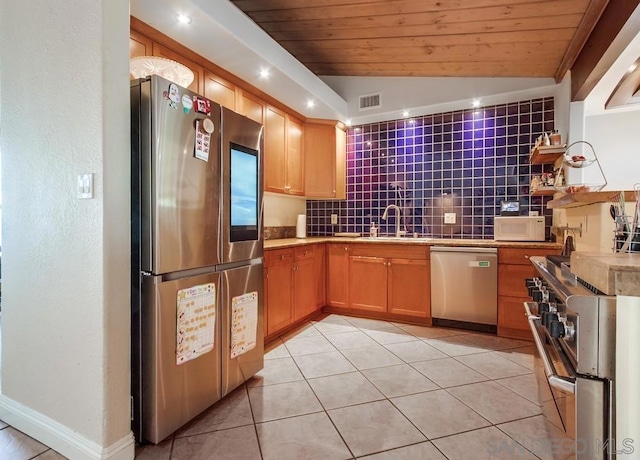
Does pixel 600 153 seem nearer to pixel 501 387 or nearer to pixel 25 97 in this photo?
pixel 501 387

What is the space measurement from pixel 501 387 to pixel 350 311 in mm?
1867

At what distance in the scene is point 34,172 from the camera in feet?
5.55

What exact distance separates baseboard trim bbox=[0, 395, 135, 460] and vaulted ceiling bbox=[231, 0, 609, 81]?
313cm

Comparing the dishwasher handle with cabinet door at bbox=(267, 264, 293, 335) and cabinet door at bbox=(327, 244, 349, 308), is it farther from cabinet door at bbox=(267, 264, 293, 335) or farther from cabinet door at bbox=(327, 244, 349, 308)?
cabinet door at bbox=(267, 264, 293, 335)

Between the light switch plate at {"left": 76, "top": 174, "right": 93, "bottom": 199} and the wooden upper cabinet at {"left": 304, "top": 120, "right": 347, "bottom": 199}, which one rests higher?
the wooden upper cabinet at {"left": 304, "top": 120, "right": 347, "bottom": 199}

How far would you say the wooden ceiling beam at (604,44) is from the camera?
1883mm

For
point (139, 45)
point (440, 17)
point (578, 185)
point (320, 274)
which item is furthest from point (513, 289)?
point (139, 45)

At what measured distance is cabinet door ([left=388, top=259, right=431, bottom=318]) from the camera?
11.3ft

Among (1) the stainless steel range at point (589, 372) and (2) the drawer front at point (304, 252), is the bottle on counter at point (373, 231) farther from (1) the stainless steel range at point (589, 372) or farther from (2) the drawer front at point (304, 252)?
(1) the stainless steel range at point (589, 372)

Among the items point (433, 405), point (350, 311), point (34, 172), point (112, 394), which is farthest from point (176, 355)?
point (350, 311)

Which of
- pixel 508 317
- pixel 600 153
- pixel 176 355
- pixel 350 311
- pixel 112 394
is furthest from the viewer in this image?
pixel 350 311

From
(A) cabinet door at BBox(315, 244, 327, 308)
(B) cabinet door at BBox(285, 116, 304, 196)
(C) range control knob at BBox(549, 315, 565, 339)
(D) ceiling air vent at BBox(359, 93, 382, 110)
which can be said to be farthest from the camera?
(D) ceiling air vent at BBox(359, 93, 382, 110)

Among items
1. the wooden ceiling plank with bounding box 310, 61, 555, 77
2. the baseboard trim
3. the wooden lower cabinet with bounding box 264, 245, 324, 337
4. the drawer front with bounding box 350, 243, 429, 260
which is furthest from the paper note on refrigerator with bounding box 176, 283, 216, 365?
the wooden ceiling plank with bounding box 310, 61, 555, 77

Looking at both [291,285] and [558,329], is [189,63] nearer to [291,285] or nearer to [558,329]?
[291,285]
